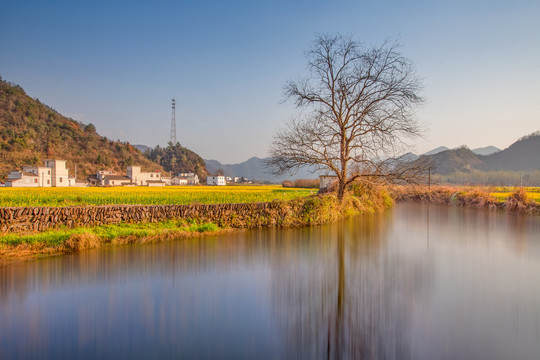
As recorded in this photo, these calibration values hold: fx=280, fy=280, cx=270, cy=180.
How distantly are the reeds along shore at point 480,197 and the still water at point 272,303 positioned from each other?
830 centimetres

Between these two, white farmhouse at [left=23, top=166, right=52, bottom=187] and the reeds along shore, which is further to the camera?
white farmhouse at [left=23, top=166, right=52, bottom=187]

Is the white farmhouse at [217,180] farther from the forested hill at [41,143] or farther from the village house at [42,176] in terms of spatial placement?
the village house at [42,176]

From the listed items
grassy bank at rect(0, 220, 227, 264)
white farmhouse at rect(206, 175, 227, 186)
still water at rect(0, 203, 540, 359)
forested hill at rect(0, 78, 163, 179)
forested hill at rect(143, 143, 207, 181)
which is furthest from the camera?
forested hill at rect(143, 143, 207, 181)

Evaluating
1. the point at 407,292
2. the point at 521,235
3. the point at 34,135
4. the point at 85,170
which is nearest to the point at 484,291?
the point at 407,292

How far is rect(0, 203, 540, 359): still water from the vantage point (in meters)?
3.61

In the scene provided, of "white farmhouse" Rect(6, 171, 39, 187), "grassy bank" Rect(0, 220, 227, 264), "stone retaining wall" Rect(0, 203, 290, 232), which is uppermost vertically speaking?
"white farmhouse" Rect(6, 171, 39, 187)

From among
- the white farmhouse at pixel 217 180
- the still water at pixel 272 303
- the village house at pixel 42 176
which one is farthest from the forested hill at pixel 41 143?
the still water at pixel 272 303

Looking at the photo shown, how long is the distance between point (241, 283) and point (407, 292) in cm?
330

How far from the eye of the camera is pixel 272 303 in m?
4.98

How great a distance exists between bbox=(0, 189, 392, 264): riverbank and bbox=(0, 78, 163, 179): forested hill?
64.8 meters

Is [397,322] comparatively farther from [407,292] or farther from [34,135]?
[34,135]

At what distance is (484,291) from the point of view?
17.8 ft

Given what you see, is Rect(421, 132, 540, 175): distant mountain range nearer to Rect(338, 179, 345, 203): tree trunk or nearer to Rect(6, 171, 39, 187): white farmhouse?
Rect(338, 179, 345, 203): tree trunk

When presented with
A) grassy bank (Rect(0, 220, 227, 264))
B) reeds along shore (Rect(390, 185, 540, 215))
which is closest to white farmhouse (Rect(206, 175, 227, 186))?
reeds along shore (Rect(390, 185, 540, 215))
